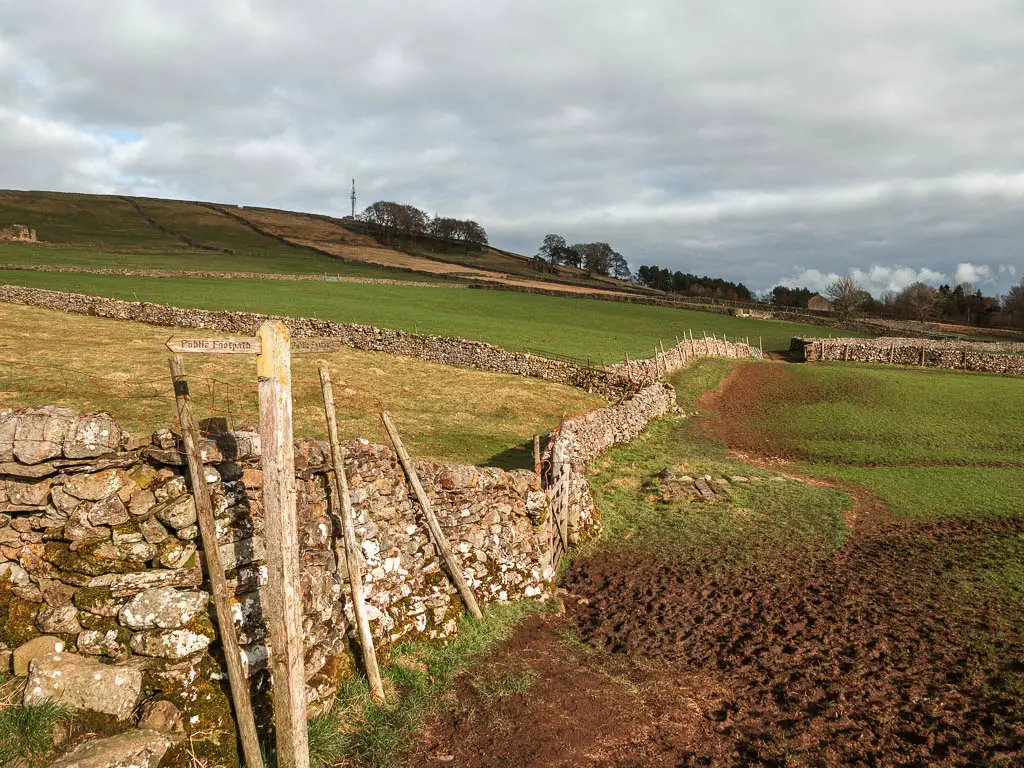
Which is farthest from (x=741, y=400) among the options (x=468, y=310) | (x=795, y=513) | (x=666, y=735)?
(x=468, y=310)

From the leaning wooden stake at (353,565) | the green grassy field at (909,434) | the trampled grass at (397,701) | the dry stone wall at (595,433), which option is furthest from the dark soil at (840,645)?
the green grassy field at (909,434)

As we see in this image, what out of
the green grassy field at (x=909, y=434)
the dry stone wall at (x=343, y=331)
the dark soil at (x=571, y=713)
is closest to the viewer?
the dark soil at (x=571, y=713)

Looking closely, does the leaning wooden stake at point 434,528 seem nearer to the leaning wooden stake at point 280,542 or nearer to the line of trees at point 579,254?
the leaning wooden stake at point 280,542

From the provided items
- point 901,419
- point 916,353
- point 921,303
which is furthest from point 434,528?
point 921,303

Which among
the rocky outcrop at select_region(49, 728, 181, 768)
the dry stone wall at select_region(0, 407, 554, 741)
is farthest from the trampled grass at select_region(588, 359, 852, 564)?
the rocky outcrop at select_region(49, 728, 181, 768)

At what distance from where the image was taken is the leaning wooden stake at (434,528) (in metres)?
9.09

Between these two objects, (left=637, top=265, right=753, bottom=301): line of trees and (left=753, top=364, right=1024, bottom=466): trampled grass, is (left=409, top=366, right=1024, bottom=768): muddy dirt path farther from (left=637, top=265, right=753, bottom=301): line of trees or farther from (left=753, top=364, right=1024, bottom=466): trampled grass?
(left=637, top=265, right=753, bottom=301): line of trees

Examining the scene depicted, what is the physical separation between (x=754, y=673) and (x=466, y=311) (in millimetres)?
50875

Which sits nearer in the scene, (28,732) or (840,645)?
(28,732)

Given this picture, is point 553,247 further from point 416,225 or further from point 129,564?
point 129,564

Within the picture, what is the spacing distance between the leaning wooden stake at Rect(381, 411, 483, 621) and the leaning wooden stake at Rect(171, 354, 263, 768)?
2.78m

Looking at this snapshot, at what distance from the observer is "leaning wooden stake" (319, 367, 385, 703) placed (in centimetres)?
758

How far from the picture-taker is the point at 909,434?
78.3 feet

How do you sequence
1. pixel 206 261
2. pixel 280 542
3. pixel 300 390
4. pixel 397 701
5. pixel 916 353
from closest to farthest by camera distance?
pixel 280 542, pixel 397 701, pixel 300 390, pixel 916 353, pixel 206 261
